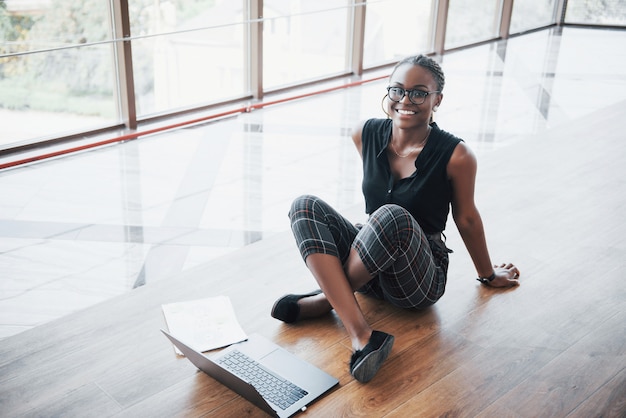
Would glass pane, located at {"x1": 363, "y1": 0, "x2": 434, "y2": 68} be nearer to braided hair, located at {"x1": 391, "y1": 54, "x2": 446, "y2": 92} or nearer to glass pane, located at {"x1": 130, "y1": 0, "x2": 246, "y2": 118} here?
glass pane, located at {"x1": 130, "y1": 0, "x2": 246, "y2": 118}

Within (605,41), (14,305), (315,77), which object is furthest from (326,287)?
(605,41)

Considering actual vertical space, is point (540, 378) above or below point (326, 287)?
below

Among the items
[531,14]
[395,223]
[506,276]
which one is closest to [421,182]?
[395,223]

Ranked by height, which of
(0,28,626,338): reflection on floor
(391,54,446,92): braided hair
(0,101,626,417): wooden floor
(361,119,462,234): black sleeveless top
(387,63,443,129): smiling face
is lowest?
(0,28,626,338): reflection on floor

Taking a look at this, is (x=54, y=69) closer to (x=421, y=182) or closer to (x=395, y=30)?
(x=421, y=182)

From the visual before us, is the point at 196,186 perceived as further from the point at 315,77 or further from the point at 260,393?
the point at 315,77

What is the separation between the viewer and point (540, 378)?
2191 mm

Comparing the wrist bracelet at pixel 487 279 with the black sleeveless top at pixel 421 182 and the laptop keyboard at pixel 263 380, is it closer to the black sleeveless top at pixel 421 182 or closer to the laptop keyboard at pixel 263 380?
the black sleeveless top at pixel 421 182

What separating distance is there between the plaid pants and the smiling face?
1.14ft

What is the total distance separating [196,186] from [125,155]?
2.36 feet

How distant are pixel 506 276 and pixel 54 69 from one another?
3134 millimetres

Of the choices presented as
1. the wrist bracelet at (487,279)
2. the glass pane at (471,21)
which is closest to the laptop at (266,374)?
the wrist bracelet at (487,279)

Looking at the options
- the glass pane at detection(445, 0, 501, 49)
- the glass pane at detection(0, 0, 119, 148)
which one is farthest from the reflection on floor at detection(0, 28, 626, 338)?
the glass pane at detection(445, 0, 501, 49)

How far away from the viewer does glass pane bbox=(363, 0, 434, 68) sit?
6.89 meters
